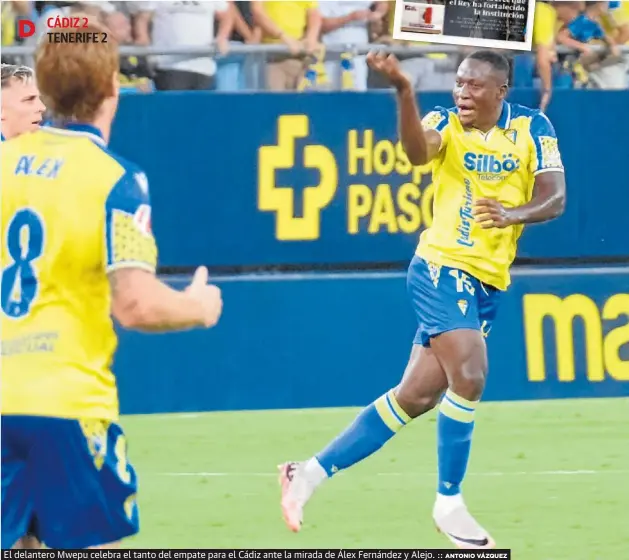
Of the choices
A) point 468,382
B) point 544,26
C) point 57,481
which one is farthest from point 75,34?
point 544,26

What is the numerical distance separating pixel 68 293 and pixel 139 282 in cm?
21

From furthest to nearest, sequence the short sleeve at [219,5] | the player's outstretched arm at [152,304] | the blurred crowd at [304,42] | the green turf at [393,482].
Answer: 1. the short sleeve at [219,5]
2. the blurred crowd at [304,42]
3. the green turf at [393,482]
4. the player's outstretched arm at [152,304]

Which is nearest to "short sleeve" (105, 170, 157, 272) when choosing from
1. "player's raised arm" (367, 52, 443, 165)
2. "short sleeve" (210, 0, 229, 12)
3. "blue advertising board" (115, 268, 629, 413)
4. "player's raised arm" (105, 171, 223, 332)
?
"player's raised arm" (105, 171, 223, 332)

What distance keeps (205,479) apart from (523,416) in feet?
8.52

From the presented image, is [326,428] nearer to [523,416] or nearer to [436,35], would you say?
[523,416]

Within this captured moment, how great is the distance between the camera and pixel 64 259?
399 cm

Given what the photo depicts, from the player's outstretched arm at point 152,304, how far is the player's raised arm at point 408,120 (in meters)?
2.05

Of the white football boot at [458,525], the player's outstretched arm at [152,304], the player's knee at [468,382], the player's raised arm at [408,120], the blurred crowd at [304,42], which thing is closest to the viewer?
the player's outstretched arm at [152,304]

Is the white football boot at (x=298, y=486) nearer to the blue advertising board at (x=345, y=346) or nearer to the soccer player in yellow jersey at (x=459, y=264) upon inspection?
the soccer player in yellow jersey at (x=459, y=264)

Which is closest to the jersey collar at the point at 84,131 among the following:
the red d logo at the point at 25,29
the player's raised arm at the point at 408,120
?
the player's raised arm at the point at 408,120

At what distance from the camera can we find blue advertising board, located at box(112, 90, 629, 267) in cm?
1045

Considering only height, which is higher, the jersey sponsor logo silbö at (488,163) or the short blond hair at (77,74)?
the short blond hair at (77,74)

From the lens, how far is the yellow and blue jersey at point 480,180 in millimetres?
7023

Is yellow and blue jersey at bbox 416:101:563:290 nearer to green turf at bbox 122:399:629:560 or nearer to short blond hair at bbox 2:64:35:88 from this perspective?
green turf at bbox 122:399:629:560
